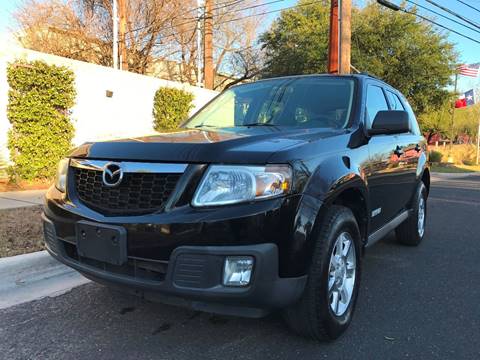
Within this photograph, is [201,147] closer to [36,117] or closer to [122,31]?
[36,117]

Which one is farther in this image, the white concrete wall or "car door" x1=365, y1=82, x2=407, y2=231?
the white concrete wall

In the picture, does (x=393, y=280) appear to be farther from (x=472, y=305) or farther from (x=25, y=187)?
(x=25, y=187)

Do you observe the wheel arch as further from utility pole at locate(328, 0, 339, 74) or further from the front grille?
utility pole at locate(328, 0, 339, 74)

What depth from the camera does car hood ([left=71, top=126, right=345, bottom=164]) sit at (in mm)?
2441

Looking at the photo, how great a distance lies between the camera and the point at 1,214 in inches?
244

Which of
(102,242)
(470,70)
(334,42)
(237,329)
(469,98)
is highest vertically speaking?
(470,70)

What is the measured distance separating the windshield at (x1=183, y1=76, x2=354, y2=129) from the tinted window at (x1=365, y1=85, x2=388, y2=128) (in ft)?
0.76

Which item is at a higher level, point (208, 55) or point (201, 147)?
point (208, 55)

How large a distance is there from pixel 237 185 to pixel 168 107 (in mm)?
11594

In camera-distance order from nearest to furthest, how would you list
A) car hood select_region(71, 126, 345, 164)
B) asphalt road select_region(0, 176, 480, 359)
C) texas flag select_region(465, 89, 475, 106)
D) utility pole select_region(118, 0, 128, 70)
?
1. car hood select_region(71, 126, 345, 164)
2. asphalt road select_region(0, 176, 480, 359)
3. utility pole select_region(118, 0, 128, 70)
4. texas flag select_region(465, 89, 475, 106)

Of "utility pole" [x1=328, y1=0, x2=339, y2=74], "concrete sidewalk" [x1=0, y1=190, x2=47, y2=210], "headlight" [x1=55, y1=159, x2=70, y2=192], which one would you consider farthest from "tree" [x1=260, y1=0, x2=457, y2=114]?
"headlight" [x1=55, y1=159, x2=70, y2=192]

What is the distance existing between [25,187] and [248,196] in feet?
25.9

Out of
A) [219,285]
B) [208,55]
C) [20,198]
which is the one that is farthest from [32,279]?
[208,55]

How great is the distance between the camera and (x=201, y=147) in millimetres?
2500
